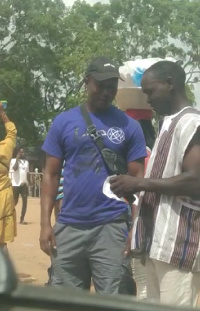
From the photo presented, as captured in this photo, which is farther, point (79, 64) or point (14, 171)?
point (79, 64)

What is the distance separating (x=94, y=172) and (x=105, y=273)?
0.46 m

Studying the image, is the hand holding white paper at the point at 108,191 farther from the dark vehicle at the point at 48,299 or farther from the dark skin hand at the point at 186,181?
the dark vehicle at the point at 48,299

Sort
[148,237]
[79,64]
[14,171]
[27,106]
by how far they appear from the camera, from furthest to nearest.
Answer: [27,106] < [79,64] < [14,171] < [148,237]

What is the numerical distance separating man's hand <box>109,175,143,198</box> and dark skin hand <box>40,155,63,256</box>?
48 cm

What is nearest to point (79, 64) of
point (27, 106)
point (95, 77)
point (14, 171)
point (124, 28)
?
point (27, 106)

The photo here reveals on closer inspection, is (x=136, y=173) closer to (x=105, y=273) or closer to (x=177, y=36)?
(x=105, y=273)

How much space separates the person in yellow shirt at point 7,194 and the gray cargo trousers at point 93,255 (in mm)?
2799

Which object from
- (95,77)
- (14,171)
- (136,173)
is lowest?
(14,171)

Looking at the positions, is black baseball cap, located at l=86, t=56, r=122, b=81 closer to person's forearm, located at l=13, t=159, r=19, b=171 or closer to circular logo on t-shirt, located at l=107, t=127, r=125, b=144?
circular logo on t-shirt, located at l=107, t=127, r=125, b=144

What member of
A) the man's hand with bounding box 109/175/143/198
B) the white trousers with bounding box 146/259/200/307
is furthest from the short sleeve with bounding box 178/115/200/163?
the white trousers with bounding box 146/259/200/307

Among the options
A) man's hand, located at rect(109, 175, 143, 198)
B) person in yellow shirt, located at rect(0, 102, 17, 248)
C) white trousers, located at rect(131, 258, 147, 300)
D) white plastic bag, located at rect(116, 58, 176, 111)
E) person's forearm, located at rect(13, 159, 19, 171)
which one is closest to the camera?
man's hand, located at rect(109, 175, 143, 198)

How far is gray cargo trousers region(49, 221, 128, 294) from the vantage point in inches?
142

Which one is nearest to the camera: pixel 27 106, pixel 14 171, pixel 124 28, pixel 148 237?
pixel 148 237

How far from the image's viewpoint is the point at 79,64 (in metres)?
34.3
